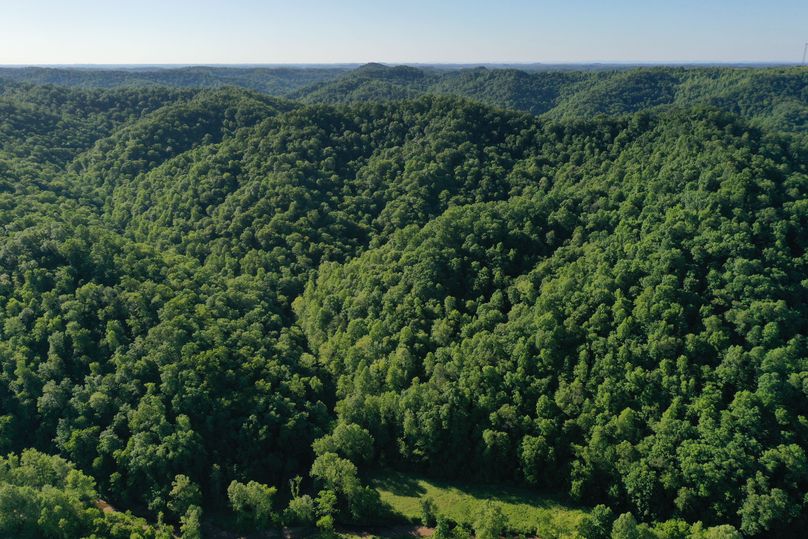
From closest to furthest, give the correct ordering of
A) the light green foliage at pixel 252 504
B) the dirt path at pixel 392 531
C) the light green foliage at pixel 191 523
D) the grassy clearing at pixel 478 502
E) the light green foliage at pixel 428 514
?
1. the light green foliage at pixel 191 523
2. the grassy clearing at pixel 478 502
3. the light green foliage at pixel 252 504
4. the dirt path at pixel 392 531
5. the light green foliage at pixel 428 514

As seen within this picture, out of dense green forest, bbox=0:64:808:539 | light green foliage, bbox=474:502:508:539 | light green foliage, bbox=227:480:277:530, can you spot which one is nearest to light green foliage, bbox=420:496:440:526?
dense green forest, bbox=0:64:808:539

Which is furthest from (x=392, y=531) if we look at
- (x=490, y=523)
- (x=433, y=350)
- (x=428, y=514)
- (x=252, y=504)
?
(x=433, y=350)

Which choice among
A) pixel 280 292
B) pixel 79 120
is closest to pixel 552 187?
pixel 280 292

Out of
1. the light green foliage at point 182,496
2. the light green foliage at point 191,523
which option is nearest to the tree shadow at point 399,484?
the light green foliage at point 191,523

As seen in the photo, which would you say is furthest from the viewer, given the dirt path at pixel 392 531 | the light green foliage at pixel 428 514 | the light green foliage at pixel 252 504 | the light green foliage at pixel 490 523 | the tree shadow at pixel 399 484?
the tree shadow at pixel 399 484

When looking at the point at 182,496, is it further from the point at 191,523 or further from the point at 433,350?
the point at 433,350

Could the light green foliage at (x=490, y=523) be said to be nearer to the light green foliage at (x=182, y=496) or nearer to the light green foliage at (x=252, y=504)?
the light green foliage at (x=252, y=504)
